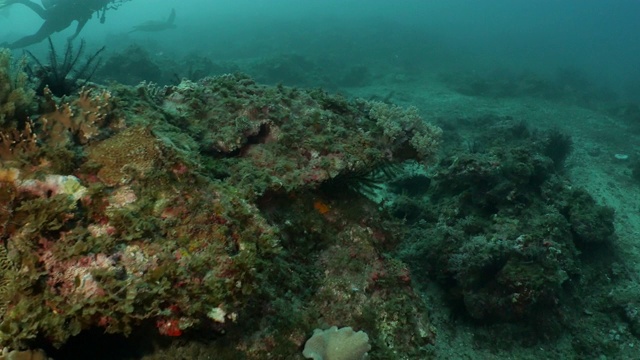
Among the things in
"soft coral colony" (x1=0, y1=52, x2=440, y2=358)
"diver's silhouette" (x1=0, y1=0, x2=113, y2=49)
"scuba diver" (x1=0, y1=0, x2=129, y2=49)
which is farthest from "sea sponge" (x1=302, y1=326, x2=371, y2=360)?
"diver's silhouette" (x1=0, y1=0, x2=113, y2=49)

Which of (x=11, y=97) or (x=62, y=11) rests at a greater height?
(x=11, y=97)

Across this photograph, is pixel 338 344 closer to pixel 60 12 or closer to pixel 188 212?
pixel 188 212

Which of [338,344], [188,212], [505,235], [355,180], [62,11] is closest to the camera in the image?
[188,212]

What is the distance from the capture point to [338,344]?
3254 mm

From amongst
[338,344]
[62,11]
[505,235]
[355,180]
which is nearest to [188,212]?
[338,344]

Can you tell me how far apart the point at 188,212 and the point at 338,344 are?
1750mm

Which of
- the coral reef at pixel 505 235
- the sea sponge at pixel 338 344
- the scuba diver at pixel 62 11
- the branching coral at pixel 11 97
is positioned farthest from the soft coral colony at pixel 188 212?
the scuba diver at pixel 62 11

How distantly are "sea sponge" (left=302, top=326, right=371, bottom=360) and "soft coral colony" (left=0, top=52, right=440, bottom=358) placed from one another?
0.16 metres

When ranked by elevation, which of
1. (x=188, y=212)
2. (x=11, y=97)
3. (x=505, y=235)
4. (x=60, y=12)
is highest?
(x=11, y=97)

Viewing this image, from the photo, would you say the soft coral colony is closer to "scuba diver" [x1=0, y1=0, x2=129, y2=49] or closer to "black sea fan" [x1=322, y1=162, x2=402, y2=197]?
"black sea fan" [x1=322, y1=162, x2=402, y2=197]

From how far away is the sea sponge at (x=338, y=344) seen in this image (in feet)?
10.5

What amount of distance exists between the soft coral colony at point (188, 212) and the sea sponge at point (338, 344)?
0.16 meters

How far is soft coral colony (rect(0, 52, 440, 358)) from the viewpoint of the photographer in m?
2.46

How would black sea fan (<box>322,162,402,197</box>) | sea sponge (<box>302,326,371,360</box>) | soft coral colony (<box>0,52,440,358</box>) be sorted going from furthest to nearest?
black sea fan (<box>322,162,402,197</box>) → sea sponge (<box>302,326,371,360</box>) → soft coral colony (<box>0,52,440,358</box>)
